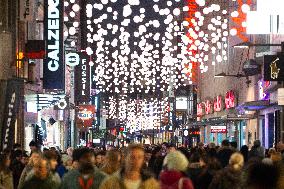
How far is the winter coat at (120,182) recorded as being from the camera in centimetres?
933

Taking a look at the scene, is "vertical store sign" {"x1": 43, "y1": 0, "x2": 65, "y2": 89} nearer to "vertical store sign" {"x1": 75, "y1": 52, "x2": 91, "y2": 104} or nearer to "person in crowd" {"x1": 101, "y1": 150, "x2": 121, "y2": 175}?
"person in crowd" {"x1": 101, "y1": 150, "x2": 121, "y2": 175}

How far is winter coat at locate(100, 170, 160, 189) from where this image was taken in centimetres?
933

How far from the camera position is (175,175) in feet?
34.9

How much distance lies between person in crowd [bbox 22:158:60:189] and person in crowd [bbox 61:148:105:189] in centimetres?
35

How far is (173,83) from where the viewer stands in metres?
130

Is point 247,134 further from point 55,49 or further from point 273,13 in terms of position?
point 273,13

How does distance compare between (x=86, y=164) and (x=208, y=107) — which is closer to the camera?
(x=86, y=164)

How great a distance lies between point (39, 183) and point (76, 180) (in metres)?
0.62

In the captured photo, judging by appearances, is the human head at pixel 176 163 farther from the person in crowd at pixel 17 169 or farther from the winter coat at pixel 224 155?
the winter coat at pixel 224 155

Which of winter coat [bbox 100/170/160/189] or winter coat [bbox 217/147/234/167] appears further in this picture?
winter coat [bbox 217/147/234/167]

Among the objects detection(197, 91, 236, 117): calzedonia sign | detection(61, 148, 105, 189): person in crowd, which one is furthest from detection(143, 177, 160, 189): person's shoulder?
detection(197, 91, 236, 117): calzedonia sign

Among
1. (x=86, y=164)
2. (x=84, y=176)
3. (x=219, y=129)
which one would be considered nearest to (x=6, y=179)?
(x=86, y=164)

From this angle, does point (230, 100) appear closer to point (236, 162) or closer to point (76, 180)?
point (236, 162)

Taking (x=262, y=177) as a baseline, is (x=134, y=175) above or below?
below
